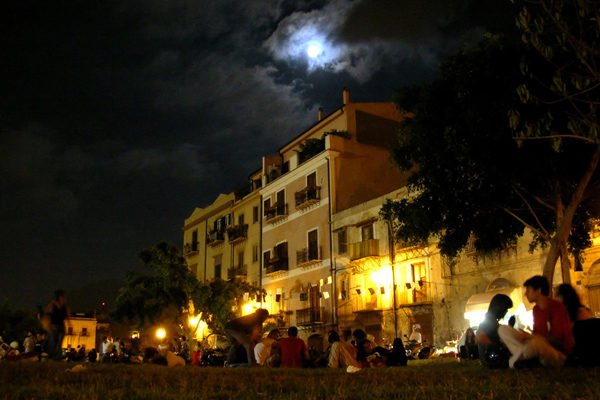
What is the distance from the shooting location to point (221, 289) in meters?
35.6

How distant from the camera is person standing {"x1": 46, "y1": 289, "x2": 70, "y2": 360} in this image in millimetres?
14516

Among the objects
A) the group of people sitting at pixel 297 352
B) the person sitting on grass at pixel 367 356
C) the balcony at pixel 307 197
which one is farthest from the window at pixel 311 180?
the person sitting on grass at pixel 367 356

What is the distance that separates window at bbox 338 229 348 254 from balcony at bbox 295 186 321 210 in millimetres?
3238

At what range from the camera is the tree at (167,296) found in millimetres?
34062

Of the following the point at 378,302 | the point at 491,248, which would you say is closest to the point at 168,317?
the point at 378,302

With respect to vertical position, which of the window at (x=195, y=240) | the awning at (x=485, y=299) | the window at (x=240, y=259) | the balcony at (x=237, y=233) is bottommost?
the awning at (x=485, y=299)

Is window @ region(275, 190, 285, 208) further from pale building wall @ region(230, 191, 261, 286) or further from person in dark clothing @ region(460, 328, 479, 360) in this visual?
person in dark clothing @ region(460, 328, 479, 360)

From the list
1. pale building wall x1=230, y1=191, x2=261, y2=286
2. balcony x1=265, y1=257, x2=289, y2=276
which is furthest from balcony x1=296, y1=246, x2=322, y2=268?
pale building wall x1=230, y1=191, x2=261, y2=286

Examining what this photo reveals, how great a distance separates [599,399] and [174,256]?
30203 mm

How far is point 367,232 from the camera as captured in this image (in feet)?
111

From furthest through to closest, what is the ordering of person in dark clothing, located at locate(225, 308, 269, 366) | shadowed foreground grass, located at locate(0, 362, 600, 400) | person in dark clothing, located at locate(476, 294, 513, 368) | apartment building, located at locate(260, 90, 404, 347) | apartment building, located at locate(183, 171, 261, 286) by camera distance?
1. apartment building, located at locate(183, 171, 261, 286)
2. apartment building, located at locate(260, 90, 404, 347)
3. person in dark clothing, located at locate(225, 308, 269, 366)
4. person in dark clothing, located at locate(476, 294, 513, 368)
5. shadowed foreground grass, located at locate(0, 362, 600, 400)

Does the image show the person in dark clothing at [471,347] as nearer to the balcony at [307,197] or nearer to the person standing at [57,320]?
the person standing at [57,320]

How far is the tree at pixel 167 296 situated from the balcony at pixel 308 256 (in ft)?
18.0

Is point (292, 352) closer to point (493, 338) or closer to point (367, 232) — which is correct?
point (493, 338)
